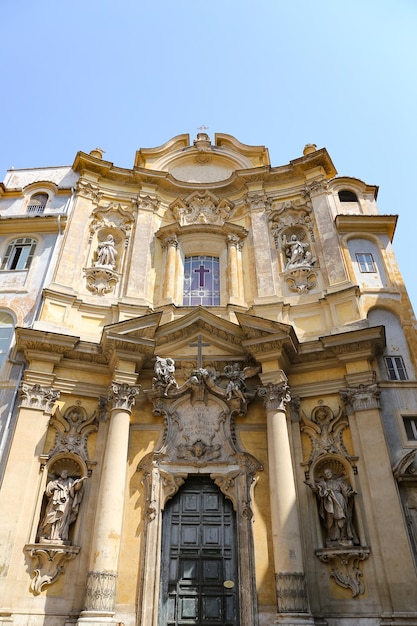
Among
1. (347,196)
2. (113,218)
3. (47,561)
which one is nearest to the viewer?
(47,561)

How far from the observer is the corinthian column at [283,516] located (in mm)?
8984

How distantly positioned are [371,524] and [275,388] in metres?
→ 3.36

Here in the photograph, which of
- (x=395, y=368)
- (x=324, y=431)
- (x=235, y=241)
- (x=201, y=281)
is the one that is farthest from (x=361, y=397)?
(x=235, y=241)

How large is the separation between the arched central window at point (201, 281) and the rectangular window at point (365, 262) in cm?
417

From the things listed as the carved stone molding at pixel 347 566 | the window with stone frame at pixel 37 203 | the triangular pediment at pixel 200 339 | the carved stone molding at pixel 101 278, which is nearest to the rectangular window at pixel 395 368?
the triangular pediment at pixel 200 339

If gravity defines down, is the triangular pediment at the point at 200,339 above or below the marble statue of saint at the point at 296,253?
below

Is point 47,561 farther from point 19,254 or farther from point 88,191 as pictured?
point 88,191

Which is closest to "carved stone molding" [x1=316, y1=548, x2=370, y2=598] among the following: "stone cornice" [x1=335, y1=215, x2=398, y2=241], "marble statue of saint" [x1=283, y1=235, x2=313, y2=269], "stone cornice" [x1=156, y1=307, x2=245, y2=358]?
"stone cornice" [x1=156, y1=307, x2=245, y2=358]

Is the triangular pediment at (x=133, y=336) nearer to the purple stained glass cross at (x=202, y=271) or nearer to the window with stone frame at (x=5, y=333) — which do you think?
the window with stone frame at (x=5, y=333)

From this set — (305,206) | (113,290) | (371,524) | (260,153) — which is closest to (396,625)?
(371,524)

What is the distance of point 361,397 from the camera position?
11000 millimetres

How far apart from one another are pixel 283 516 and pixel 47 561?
4.79 m

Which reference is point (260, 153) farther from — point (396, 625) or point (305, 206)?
point (396, 625)

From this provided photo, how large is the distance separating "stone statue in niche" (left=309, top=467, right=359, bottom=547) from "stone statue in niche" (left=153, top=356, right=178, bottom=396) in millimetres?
3858
